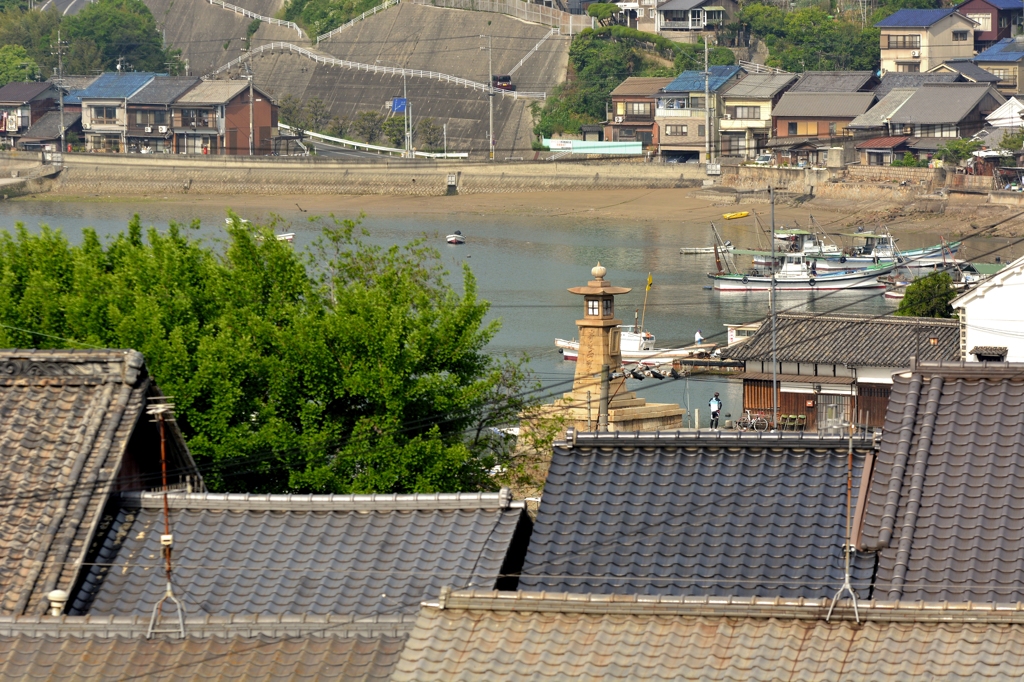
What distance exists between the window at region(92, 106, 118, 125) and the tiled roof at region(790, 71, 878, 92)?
28.9 metres

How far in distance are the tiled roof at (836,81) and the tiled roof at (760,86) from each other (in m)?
0.51

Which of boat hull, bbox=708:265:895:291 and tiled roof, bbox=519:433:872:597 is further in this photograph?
boat hull, bbox=708:265:895:291

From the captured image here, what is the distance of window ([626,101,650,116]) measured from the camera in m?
54.2

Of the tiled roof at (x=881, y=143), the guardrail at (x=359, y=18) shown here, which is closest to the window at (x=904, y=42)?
the tiled roof at (x=881, y=143)

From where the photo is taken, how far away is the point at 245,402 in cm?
1138

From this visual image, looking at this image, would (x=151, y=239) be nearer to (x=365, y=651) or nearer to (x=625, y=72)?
(x=365, y=651)

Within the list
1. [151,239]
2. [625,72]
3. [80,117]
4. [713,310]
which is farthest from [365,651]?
[80,117]

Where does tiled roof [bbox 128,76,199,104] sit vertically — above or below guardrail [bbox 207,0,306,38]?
below

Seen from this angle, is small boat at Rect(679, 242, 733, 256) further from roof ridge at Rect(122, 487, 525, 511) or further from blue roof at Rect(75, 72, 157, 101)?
roof ridge at Rect(122, 487, 525, 511)

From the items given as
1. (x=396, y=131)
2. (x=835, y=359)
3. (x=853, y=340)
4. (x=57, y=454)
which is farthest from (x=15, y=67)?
(x=57, y=454)

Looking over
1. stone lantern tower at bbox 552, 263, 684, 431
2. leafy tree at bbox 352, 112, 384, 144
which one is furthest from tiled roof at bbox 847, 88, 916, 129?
stone lantern tower at bbox 552, 263, 684, 431

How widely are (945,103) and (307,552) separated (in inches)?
1751

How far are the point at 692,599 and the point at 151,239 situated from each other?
33.8 ft

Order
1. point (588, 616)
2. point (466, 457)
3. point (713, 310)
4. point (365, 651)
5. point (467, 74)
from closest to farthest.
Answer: point (588, 616)
point (365, 651)
point (466, 457)
point (713, 310)
point (467, 74)
